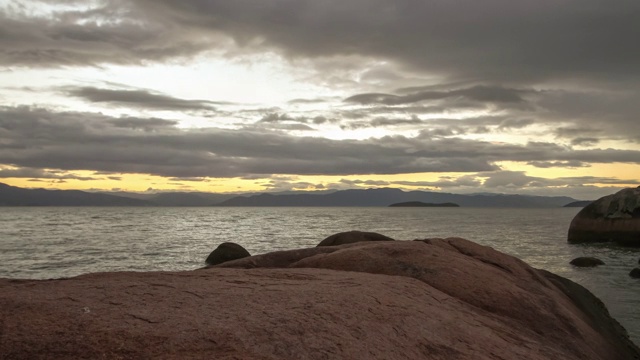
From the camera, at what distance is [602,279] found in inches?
1026

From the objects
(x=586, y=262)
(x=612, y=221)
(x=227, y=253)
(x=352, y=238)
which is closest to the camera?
(x=352, y=238)

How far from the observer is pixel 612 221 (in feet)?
155

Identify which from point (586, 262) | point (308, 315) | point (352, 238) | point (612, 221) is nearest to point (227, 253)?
point (352, 238)

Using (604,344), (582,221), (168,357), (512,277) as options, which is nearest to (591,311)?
(604,344)

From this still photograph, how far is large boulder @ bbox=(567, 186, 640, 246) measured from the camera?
44781 mm

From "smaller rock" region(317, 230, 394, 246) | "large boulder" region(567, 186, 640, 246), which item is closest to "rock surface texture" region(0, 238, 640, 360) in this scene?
"smaller rock" region(317, 230, 394, 246)

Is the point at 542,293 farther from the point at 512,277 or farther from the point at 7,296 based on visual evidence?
the point at 7,296

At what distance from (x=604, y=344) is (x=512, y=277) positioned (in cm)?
201

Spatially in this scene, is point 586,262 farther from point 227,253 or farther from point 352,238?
point 227,253

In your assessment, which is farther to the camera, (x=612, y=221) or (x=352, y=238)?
(x=612, y=221)

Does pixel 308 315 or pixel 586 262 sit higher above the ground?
pixel 308 315

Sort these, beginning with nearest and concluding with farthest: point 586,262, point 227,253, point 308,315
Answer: point 308,315 → point 227,253 → point 586,262

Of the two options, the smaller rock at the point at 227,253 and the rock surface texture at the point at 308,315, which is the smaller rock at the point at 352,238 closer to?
the rock surface texture at the point at 308,315

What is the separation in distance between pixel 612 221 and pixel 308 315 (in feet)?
167
